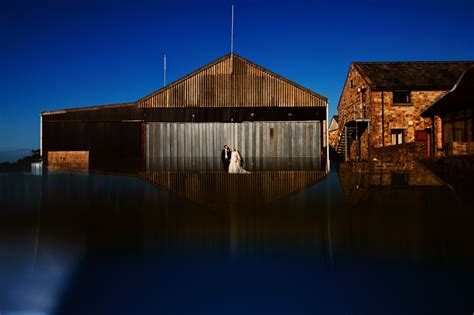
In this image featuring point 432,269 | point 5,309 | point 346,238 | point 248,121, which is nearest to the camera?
point 5,309

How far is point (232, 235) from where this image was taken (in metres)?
5.59

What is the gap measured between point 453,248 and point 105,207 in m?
6.82

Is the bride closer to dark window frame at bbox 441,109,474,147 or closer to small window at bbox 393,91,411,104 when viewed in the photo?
dark window frame at bbox 441,109,474,147

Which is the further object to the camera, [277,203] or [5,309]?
[277,203]

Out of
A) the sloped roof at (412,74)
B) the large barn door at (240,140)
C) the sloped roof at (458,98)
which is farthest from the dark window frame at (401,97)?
the large barn door at (240,140)

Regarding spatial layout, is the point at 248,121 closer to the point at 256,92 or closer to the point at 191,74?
the point at 256,92

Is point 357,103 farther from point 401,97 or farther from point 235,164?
point 235,164

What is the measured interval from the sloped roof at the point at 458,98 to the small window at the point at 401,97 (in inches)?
307

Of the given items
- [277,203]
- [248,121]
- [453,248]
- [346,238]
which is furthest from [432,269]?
[248,121]

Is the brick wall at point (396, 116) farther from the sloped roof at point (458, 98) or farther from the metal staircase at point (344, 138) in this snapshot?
the sloped roof at point (458, 98)

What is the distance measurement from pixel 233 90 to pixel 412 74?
1745cm

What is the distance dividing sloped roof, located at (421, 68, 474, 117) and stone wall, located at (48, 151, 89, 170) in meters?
23.5

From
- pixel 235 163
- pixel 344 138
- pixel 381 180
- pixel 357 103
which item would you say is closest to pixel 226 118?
pixel 235 163

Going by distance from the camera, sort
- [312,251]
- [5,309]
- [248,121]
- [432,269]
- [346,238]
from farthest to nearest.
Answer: [248,121], [346,238], [312,251], [432,269], [5,309]
